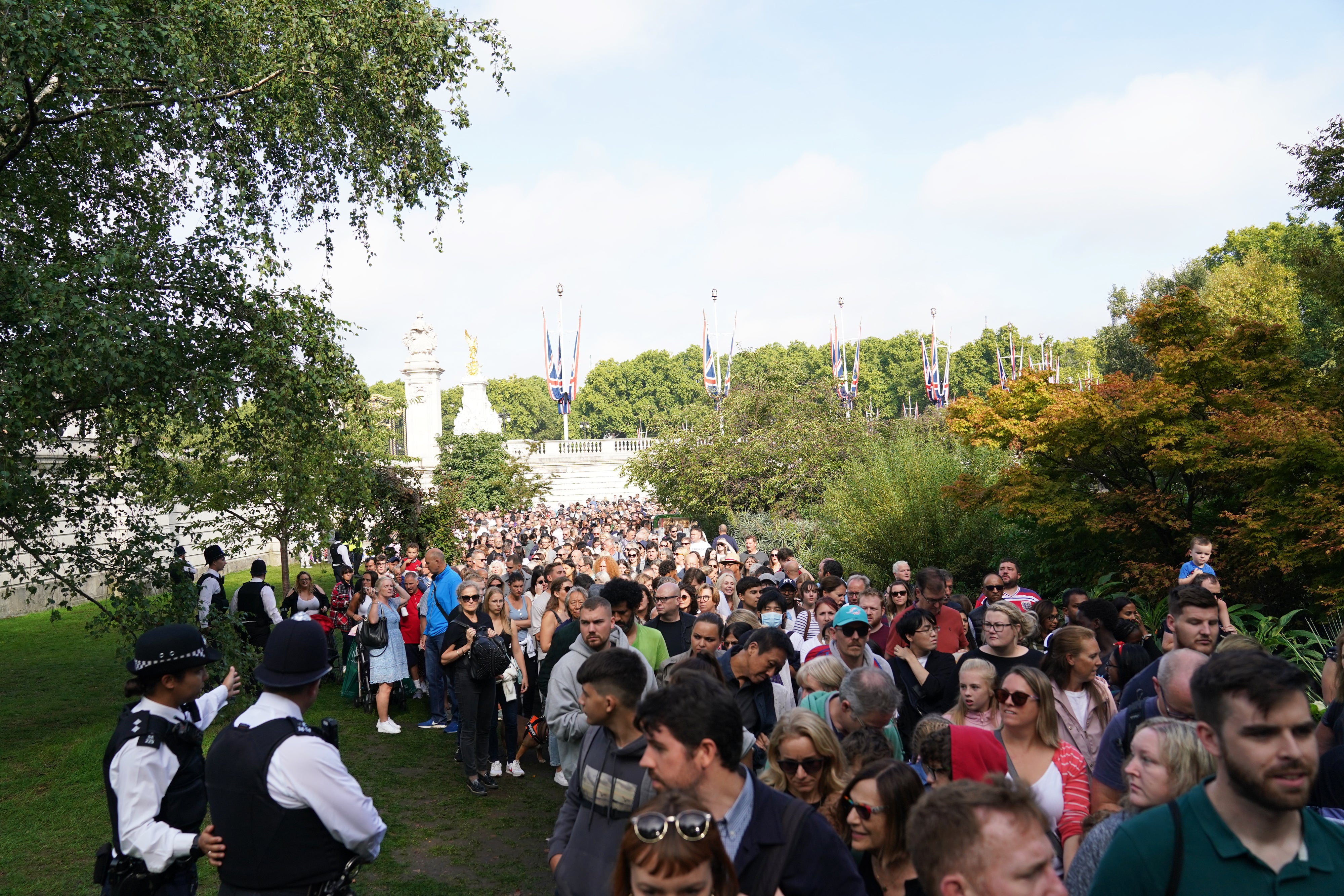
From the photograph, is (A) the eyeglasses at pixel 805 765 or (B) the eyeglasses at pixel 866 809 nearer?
(B) the eyeglasses at pixel 866 809

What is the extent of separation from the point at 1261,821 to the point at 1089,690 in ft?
11.3

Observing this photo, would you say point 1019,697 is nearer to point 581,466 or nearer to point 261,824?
point 261,824

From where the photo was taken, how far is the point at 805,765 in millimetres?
4094

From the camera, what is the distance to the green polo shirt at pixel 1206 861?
2311 mm

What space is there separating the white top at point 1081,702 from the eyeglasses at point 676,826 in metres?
3.70

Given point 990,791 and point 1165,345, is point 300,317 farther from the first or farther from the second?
point 1165,345

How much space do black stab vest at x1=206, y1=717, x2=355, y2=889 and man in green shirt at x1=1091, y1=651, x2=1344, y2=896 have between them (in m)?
2.80

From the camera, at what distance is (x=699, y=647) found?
702cm

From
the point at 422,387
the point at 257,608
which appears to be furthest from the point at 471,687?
the point at 422,387

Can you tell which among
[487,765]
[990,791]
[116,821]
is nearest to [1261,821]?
[990,791]

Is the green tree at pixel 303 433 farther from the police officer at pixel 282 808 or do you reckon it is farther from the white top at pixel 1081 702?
the white top at pixel 1081 702

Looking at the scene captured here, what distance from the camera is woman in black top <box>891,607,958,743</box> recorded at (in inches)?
257

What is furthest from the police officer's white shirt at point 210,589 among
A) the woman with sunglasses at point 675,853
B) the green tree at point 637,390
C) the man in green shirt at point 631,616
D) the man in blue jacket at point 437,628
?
the green tree at point 637,390

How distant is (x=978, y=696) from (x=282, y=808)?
3536 mm
